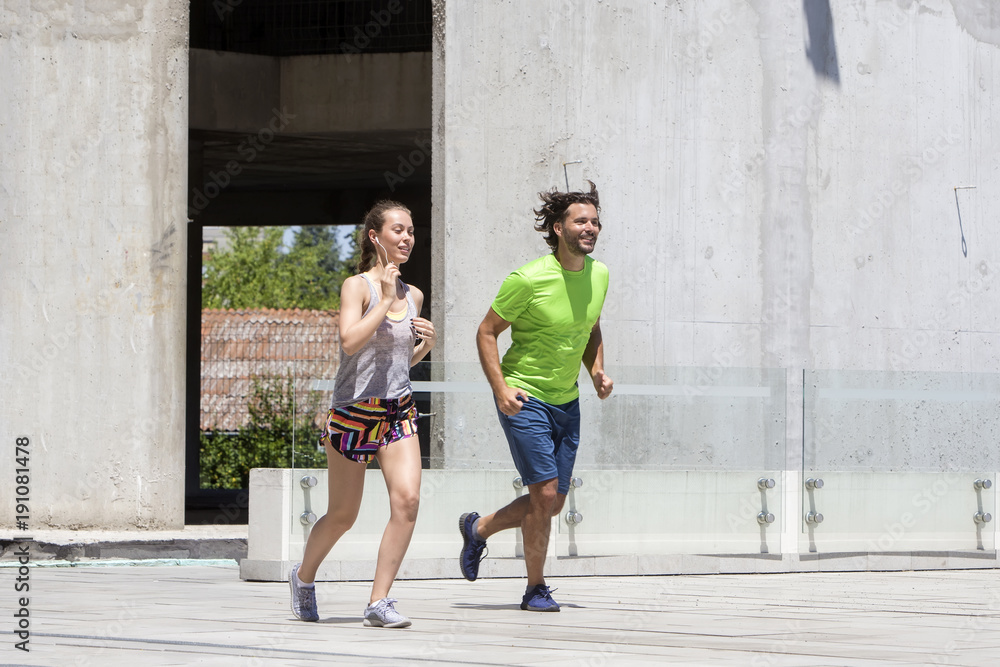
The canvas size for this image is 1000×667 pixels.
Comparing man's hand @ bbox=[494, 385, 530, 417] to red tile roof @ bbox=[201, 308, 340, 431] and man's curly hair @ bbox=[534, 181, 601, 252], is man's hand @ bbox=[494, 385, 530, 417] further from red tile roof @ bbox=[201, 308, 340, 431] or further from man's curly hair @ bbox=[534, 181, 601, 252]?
red tile roof @ bbox=[201, 308, 340, 431]

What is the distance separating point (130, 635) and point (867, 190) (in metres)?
7.62

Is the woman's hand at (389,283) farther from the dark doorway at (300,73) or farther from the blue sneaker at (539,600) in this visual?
the dark doorway at (300,73)

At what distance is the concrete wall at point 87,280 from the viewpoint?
11070 millimetres

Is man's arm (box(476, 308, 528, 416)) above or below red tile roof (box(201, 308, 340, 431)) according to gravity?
below

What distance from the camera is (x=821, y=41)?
1157 cm

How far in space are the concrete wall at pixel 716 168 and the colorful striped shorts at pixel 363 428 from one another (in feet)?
15.1

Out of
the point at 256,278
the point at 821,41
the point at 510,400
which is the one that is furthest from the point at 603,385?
the point at 256,278

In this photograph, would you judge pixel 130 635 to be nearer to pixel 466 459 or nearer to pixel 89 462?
pixel 466 459

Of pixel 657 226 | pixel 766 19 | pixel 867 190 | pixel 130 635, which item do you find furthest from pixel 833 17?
pixel 130 635

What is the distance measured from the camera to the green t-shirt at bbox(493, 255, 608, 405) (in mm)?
7082

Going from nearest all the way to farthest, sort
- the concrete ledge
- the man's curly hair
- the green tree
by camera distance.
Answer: the man's curly hair → the concrete ledge → the green tree

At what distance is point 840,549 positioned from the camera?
10000 millimetres

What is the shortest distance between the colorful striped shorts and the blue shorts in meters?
0.82

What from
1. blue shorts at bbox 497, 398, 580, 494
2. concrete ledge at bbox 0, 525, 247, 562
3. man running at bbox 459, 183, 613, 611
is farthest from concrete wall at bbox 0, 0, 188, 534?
blue shorts at bbox 497, 398, 580, 494
